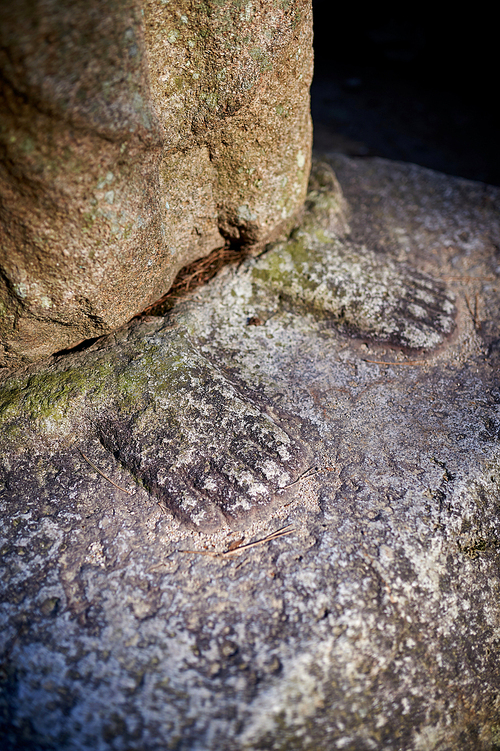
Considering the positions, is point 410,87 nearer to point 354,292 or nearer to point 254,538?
point 354,292

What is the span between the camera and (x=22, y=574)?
1.19m

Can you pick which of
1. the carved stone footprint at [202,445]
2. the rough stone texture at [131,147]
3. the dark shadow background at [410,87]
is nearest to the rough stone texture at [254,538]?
the carved stone footprint at [202,445]

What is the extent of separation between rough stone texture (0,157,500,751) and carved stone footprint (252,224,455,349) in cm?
2

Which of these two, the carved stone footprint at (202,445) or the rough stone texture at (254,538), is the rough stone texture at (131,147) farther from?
the carved stone footprint at (202,445)

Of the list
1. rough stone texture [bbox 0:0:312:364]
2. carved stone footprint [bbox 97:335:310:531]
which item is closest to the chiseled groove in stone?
rough stone texture [bbox 0:0:312:364]

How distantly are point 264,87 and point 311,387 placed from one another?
3.27ft

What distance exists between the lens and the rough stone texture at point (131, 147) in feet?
3.50

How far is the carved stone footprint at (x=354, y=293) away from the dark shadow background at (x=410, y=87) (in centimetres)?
247

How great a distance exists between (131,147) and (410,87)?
16.9 feet

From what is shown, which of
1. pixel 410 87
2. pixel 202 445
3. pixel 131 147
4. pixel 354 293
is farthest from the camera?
pixel 410 87

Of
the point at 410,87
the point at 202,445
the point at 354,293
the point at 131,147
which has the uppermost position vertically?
the point at 131,147

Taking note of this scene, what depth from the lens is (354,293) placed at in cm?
183

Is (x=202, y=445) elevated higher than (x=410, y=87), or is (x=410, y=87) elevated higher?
(x=202, y=445)

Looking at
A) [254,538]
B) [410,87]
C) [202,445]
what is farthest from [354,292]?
[410,87]
